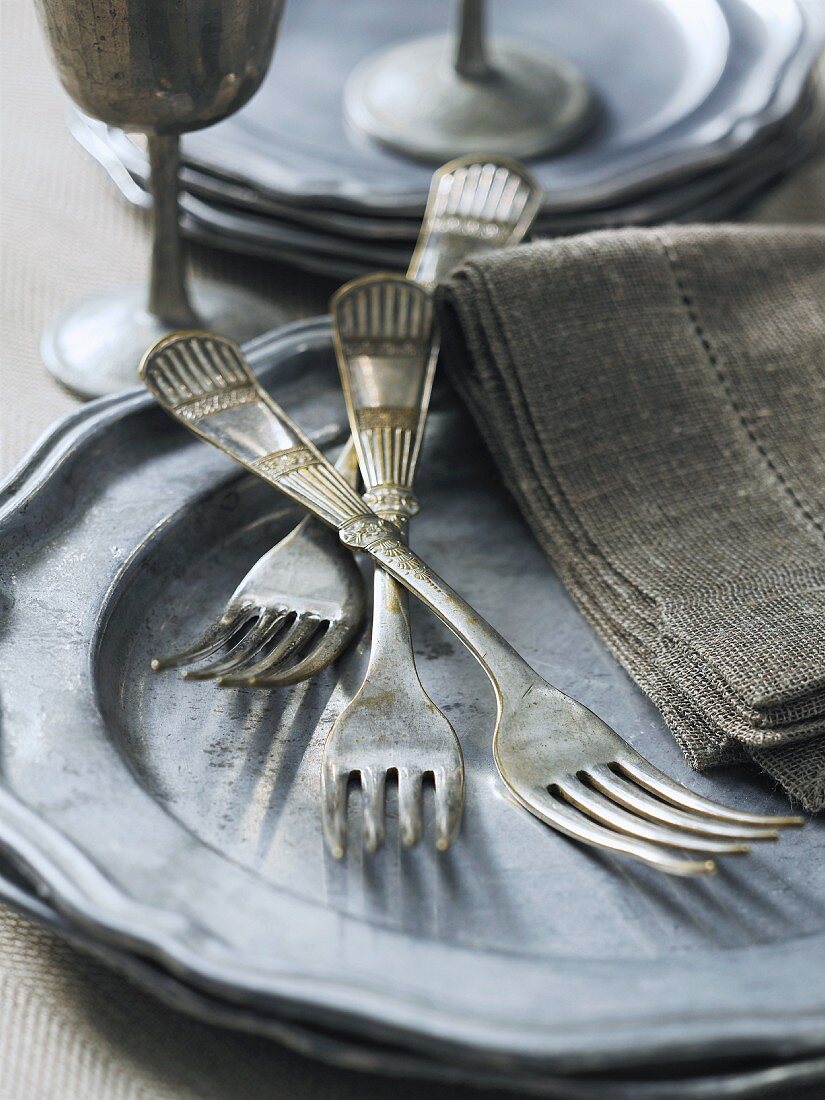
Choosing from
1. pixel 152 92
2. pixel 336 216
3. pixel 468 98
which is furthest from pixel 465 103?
pixel 152 92

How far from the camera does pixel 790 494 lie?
0.51 m

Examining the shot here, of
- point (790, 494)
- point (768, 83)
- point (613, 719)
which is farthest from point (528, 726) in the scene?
point (768, 83)

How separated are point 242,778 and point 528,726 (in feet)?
0.31

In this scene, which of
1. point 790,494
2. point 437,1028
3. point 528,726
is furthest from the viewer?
point 790,494

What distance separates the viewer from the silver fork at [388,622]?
1.25ft

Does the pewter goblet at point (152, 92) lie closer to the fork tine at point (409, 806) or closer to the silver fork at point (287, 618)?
the silver fork at point (287, 618)

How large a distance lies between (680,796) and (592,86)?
1.72 feet

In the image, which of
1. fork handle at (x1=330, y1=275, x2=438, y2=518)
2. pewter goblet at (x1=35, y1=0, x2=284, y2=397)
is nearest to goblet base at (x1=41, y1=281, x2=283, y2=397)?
pewter goblet at (x1=35, y1=0, x2=284, y2=397)

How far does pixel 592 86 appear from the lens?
2.51 feet

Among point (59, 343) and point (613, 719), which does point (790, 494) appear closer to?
point (613, 719)

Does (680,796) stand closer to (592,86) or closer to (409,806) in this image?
(409,806)

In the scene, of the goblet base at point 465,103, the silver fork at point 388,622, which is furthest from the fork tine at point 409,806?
the goblet base at point 465,103

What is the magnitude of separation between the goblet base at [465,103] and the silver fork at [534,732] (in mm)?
256

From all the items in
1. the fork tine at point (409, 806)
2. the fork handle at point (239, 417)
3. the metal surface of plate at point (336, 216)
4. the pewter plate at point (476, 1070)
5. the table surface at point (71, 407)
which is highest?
the metal surface of plate at point (336, 216)
